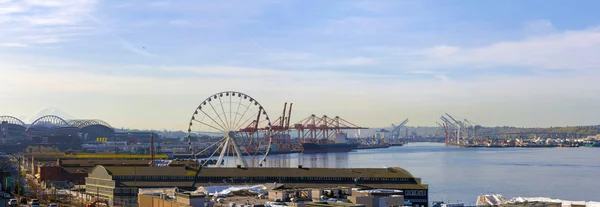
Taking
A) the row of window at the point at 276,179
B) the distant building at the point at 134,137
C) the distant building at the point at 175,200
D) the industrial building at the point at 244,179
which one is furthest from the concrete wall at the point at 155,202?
the distant building at the point at 134,137

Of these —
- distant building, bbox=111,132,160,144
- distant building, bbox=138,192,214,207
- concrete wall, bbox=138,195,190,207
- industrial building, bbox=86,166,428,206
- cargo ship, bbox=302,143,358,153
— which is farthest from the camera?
distant building, bbox=111,132,160,144

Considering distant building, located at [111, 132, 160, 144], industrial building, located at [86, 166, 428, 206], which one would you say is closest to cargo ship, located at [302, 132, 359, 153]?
distant building, located at [111, 132, 160, 144]

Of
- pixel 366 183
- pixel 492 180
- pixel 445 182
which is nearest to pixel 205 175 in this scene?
pixel 366 183

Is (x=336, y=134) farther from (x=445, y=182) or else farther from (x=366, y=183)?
(x=366, y=183)

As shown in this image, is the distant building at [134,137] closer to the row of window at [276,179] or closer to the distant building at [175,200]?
the row of window at [276,179]

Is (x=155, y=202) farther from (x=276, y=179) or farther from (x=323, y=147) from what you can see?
(x=323, y=147)

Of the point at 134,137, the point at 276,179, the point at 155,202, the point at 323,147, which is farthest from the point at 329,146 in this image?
the point at 155,202

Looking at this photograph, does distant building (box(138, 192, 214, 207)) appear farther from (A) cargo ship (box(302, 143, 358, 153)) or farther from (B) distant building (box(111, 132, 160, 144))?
Answer: (B) distant building (box(111, 132, 160, 144))

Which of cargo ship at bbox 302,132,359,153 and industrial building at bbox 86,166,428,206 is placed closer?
industrial building at bbox 86,166,428,206
